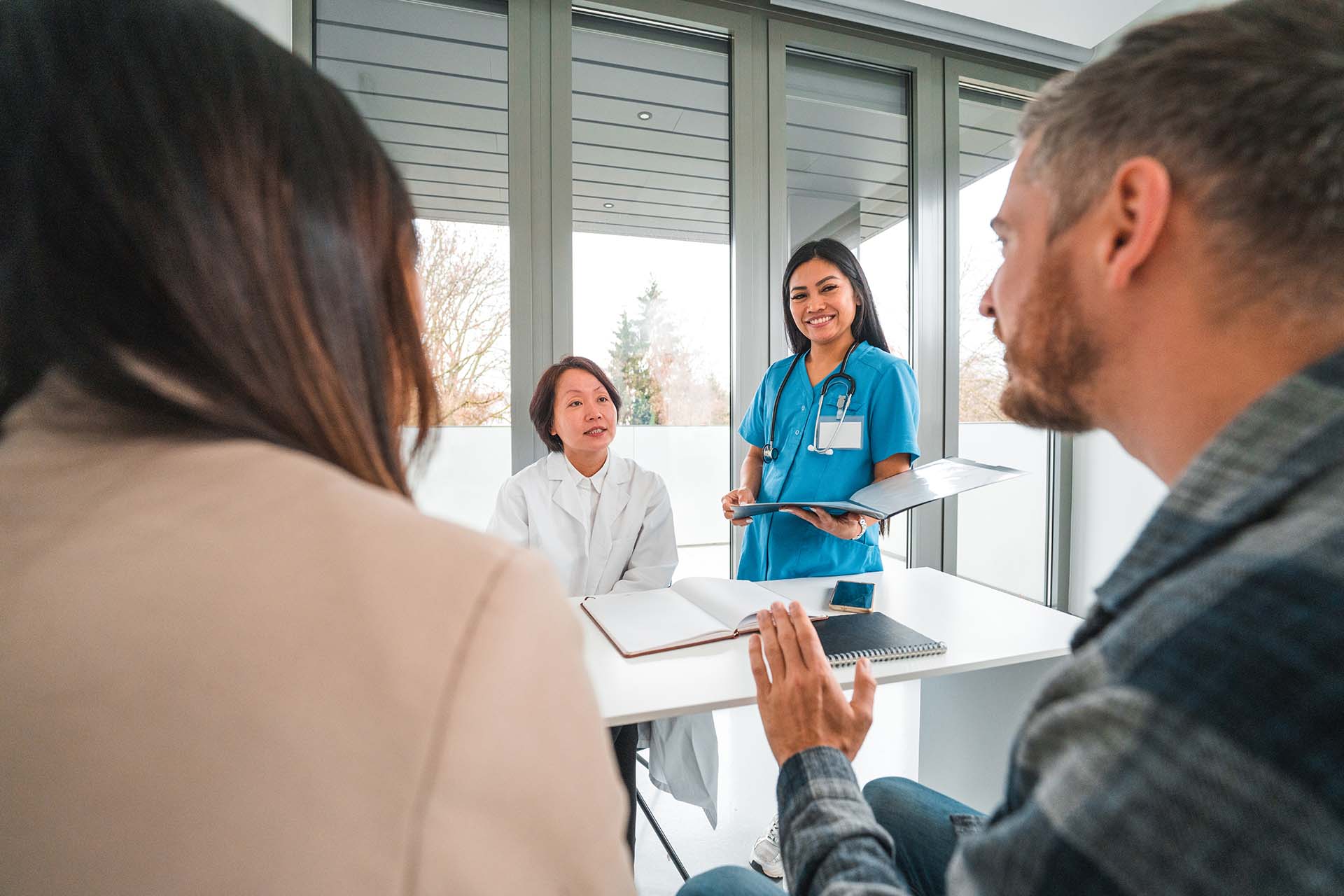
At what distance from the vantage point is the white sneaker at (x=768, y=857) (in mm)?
1699

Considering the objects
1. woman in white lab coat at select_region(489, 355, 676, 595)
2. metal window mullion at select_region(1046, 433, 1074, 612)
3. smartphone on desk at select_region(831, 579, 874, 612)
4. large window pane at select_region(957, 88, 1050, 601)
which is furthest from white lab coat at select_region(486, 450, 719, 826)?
metal window mullion at select_region(1046, 433, 1074, 612)

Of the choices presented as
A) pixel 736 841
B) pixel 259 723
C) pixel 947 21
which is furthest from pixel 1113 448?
pixel 259 723

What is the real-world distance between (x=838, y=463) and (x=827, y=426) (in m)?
0.12

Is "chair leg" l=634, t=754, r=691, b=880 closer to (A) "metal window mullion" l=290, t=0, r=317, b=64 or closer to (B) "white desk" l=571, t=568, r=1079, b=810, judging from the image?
(B) "white desk" l=571, t=568, r=1079, b=810

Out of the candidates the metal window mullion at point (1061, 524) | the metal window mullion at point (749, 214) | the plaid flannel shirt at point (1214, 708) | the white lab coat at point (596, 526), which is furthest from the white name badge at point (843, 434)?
the metal window mullion at point (1061, 524)

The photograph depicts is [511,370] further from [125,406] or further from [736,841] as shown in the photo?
[125,406]

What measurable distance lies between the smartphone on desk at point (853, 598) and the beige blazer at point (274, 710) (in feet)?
4.10

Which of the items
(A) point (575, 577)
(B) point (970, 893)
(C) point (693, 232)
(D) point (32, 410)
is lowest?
(A) point (575, 577)

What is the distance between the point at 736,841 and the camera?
1.83m

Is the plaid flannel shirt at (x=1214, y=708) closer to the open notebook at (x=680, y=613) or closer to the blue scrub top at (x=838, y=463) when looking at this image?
the open notebook at (x=680, y=613)

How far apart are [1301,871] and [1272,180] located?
1.68ft

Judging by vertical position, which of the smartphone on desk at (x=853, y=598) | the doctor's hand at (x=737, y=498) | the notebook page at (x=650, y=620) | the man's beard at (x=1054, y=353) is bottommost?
the notebook page at (x=650, y=620)

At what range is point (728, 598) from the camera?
1.45 metres

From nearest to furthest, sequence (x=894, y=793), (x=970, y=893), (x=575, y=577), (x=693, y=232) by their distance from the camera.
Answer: (x=970, y=893)
(x=894, y=793)
(x=575, y=577)
(x=693, y=232)
